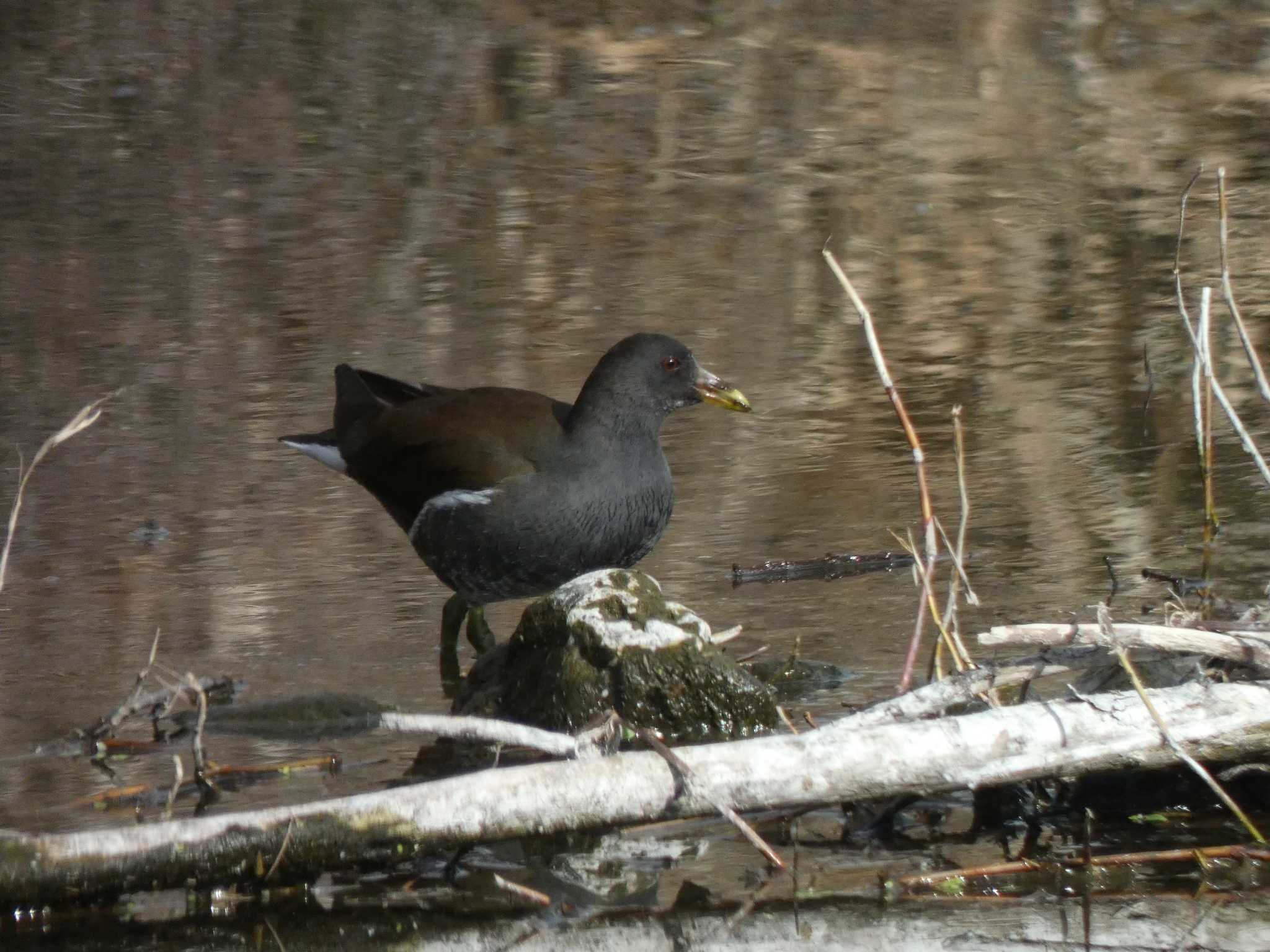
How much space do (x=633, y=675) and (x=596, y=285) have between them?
6.46 meters

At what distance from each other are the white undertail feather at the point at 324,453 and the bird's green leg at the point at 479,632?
3.46 feet

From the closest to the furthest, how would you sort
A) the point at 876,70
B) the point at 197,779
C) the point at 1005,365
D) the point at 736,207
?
the point at 197,779
the point at 1005,365
the point at 736,207
the point at 876,70

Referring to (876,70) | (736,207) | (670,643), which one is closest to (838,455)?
(670,643)

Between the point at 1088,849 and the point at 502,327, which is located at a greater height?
the point at 1088,849

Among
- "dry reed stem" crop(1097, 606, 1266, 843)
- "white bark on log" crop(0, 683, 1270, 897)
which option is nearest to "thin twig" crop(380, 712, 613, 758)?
"white bark on log" crop(0, 683, 1270, 897)

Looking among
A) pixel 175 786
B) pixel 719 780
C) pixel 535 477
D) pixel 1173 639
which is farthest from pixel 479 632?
pixel 1173 639

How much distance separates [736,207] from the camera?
1331cm

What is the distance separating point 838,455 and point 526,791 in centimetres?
417

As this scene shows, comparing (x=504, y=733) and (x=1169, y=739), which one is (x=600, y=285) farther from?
(x=1169, y=739)

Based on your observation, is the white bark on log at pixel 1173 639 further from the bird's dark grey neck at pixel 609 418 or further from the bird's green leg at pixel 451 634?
the bird's dark grey neck at pixel 609 418

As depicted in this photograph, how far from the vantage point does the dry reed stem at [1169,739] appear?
3.93m

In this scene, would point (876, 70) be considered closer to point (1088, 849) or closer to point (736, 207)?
point (736, 207)

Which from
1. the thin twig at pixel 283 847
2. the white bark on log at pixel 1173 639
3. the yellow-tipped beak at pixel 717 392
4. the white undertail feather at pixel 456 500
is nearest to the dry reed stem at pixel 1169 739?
the white bark on log at pixel 1173 639

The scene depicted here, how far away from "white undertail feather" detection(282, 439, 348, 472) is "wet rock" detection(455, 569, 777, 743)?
6.35 feet
